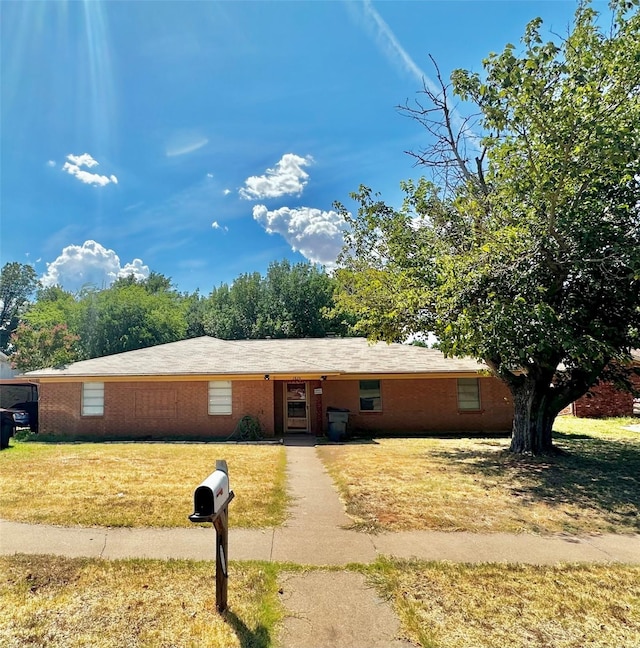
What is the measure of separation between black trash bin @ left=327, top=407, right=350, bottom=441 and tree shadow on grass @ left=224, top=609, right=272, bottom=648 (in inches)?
462

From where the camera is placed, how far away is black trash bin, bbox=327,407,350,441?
1516 cm

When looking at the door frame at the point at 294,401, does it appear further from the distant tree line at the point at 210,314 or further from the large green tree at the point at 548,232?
the distant tree line at the point at 210,314

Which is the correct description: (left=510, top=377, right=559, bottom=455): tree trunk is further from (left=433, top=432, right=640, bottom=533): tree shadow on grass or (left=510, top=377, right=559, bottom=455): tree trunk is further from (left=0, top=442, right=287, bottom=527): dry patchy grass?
(left=0, top=442, right=287, bottom=527): dry patchy grass

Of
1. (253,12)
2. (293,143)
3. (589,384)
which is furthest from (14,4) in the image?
(589,384)

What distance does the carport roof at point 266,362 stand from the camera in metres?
15.6

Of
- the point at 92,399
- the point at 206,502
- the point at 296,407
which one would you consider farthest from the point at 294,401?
the point at 206,502

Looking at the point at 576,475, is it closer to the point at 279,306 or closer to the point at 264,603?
the point at 264,603

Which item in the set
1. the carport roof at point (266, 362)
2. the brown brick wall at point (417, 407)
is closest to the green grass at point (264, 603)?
the carport roof at point (266, 362)

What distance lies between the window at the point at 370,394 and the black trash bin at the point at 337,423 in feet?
6.20

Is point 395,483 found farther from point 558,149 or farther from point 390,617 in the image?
point 558,149

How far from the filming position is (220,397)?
16.0 m

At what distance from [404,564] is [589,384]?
8834 mm

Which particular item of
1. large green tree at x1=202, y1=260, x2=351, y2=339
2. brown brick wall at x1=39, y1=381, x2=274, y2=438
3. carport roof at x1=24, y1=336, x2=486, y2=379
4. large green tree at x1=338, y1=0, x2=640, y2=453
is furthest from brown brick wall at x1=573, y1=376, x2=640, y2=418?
large green tree at x1=202, y1=260, x2=351, y2=339

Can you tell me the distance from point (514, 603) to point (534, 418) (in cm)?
852
